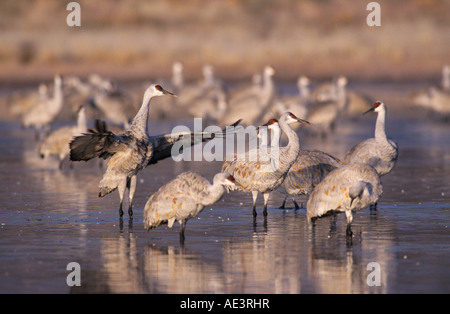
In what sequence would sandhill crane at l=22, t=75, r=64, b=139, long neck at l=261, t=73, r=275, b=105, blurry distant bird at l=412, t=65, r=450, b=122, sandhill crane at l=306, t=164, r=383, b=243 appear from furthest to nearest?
blurry distant bird at l=412, t=65, r=450, b=122 → long neck at l=261, t=73, r=275, b=105 → sandhill crane at l=22, t=75, r=64, b=139 → sandhill crane at l=306, t=164, r=383, b=243

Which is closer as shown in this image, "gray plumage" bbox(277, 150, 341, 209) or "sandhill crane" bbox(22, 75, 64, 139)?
"gray plumage" bbox(277, 150, 341, 209)

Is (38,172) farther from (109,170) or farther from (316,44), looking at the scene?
(316,44)

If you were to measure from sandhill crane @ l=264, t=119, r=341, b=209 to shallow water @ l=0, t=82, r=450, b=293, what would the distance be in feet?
1.23

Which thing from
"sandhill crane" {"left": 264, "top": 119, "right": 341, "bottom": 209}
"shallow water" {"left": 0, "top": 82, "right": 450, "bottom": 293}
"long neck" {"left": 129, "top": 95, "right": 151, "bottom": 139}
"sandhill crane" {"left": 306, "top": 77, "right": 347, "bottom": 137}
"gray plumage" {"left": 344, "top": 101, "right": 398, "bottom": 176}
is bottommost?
"shallow water" {"left": 0, "top": 82, "right": 450, "bottom": 293}

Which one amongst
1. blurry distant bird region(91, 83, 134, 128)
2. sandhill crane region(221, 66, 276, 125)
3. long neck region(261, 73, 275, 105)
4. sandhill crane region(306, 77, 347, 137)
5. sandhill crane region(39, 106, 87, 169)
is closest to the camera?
sandhill crane region(39, 106, 87, 169)

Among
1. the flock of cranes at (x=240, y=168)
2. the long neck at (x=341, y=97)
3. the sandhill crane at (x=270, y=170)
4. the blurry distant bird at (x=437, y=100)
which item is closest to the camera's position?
the flock of cranes at (x=240, y=168)

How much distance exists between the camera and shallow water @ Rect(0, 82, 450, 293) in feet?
31.4

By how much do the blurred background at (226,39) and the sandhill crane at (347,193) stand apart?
33.0 meters

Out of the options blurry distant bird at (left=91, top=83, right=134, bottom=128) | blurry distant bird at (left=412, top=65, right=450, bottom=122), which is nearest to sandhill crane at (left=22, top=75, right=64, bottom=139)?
blurry distant bird at (left=91, top=83, right=134, bottom=128)

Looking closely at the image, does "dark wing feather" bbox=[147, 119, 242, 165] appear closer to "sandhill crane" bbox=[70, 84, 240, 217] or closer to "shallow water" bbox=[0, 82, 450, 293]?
"sandhill crane" bbox=[70, 84, 240, 217]

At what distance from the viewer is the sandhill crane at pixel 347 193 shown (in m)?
11.5

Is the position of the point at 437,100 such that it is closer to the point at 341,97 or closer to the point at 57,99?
the point at 341,97

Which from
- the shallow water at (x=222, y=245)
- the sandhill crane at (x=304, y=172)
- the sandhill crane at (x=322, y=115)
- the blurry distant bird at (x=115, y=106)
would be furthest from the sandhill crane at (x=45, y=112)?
the sandhill crane at (x=304, y=172)

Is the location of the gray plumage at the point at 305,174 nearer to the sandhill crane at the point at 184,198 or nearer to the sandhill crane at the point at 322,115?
the sandhill crane at the point at 184,198
